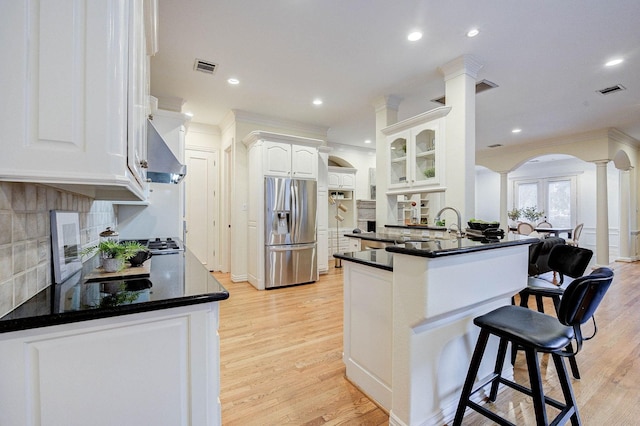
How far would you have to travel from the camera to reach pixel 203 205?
5.42m

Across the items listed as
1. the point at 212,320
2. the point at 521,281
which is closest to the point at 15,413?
the point at 212,320

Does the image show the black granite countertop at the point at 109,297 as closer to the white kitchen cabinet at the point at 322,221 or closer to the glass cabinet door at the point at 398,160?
the glass cabinet door at the point at 398,160

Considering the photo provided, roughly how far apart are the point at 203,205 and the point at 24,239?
14.9ft

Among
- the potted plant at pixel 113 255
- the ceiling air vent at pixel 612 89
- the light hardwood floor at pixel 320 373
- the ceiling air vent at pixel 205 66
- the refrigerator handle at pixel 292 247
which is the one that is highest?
the ceiling air vent at pixel 205 66

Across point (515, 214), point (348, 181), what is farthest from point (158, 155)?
point (515, 214)

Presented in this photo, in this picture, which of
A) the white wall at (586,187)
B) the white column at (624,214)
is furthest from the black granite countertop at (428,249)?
the white wall at (586,187)

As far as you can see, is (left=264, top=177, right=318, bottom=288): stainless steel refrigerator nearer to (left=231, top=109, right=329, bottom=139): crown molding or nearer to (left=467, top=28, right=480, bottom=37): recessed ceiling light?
(left=231, top=109, right=329, bottom=139): crown molding

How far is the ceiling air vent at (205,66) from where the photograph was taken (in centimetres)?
315

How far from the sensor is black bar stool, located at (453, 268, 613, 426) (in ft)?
4.17

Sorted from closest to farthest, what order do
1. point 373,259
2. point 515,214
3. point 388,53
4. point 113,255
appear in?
point 113,255 < point 373,259 < point 388,53 < point 515,214

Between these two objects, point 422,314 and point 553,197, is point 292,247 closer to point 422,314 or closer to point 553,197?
point 422,314

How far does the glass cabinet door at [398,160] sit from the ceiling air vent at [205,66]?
7.75 ft

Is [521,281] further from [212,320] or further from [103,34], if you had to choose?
[103,34]

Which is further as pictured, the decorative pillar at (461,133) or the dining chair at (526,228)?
the dining chair at (526,228)
